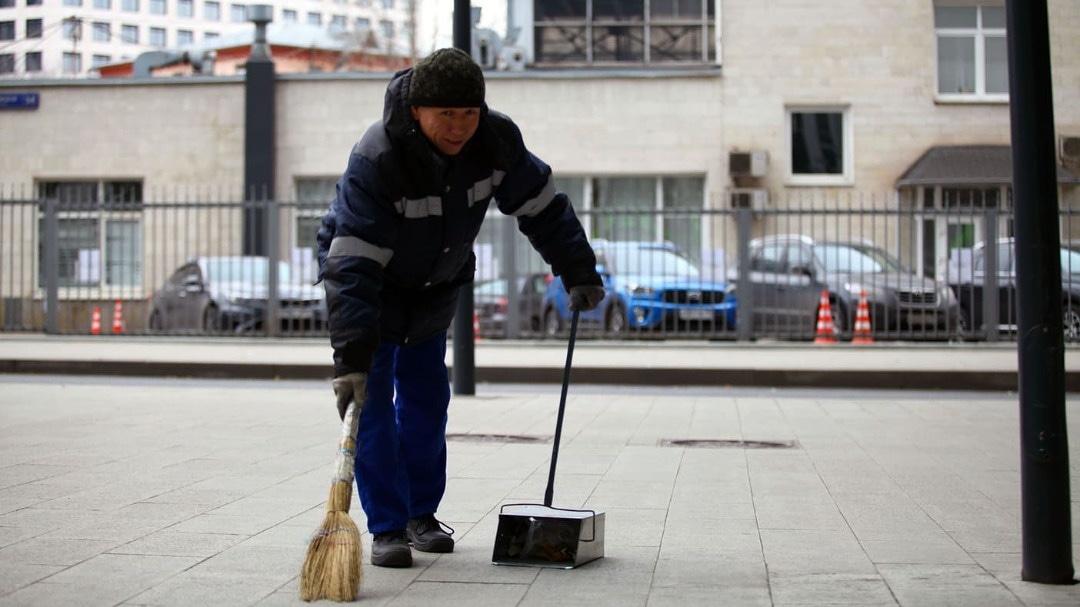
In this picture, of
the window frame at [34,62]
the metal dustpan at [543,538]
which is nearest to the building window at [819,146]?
the window frame at [34,62]

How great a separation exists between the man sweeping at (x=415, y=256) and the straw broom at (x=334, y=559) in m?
0.33

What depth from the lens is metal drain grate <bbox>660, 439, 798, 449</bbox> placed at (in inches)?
323

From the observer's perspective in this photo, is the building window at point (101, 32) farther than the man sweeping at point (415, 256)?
Yes

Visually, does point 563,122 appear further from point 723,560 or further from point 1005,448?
point 723,560

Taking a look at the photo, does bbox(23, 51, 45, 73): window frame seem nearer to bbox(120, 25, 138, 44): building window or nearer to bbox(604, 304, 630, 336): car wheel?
bbox(120, 25, 138, 44): building window

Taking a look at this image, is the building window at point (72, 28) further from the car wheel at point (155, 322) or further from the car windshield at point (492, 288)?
the car windshield at point (492, 288)

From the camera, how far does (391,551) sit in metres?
4.52

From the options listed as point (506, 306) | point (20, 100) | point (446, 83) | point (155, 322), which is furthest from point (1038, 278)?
point (20, 100)

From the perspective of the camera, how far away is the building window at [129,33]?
27.4 metres

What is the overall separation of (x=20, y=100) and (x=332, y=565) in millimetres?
27794

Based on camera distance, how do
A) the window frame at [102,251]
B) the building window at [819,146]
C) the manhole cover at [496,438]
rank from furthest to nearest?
the building window at [819,146] → the window frame at [102,251] → the manhole cover at [496,438]

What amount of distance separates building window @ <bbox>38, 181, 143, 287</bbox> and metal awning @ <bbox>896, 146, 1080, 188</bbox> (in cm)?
1506

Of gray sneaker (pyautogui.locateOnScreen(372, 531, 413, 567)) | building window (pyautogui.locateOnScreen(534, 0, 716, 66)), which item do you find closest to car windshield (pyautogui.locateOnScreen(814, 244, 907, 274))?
building window (pyautogui.locateOnScreen(534, 0, 716, 66))

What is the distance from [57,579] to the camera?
4.29 m
